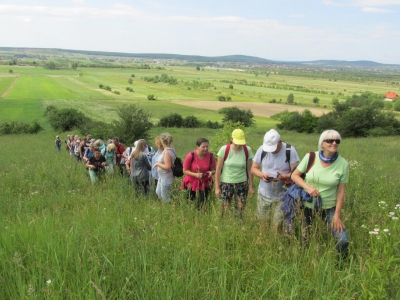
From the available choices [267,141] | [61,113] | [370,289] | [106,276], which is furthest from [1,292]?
[61,113]

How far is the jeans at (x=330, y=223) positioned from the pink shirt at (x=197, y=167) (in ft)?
6.89

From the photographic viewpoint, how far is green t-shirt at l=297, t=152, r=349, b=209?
3.65m

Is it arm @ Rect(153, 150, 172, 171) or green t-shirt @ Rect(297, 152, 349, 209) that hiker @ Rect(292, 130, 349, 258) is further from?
arm @ Rect(153, 150, 172, 171)

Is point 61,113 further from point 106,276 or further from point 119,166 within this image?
point 106,276

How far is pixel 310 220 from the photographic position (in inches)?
144

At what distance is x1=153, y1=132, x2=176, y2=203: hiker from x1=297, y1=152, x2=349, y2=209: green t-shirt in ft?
9.22

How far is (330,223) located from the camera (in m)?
3.59

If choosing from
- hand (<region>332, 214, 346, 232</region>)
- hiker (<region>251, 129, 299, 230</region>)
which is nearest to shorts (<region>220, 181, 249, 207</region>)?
hiker (<region>251, 129, 299, 230</region>)

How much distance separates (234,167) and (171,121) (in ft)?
170

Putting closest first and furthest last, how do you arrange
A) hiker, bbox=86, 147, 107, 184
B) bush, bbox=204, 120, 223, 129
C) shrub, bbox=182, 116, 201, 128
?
hiker, bbox=86, 147, 107, 184, bush, bbox=204, 120, 223, 129, shrub, bbox=182, 116, 201, 128

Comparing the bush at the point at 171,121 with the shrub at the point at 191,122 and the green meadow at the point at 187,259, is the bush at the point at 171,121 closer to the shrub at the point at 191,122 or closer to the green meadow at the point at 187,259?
the shrub at the point at 191,122

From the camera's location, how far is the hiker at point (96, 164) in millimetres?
7488

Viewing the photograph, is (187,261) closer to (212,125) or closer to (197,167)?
(197,167)

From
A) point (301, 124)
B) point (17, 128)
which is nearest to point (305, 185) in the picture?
point (17, 128)
